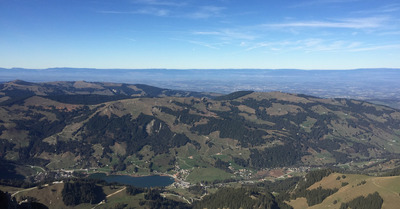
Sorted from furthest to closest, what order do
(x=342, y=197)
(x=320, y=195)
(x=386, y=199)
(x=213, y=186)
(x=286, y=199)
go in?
(x=213, y=186)
(x=286, y=199)
(x=320, y=195)
(x=342, y=197)
(x=386, y=199)

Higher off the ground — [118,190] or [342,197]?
[342,197]

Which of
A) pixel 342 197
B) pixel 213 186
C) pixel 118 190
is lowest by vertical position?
pixel 213 186

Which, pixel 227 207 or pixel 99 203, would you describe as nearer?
pixel 227 207

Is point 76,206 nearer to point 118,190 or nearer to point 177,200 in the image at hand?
point 118,190

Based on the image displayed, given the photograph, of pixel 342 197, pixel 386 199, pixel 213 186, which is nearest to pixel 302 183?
pixel 342 197

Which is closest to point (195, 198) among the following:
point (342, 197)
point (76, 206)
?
point (76, 206)

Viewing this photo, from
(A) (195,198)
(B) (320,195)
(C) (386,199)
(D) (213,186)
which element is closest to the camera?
(C) (386,199)

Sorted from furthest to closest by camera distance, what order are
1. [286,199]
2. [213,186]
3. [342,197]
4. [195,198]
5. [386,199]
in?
[213,186] < [195,198] < [286,199] < [342,197] < [386,199]

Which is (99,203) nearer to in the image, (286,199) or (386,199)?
(286,199)

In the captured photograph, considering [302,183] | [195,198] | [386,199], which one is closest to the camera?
[386,199]
